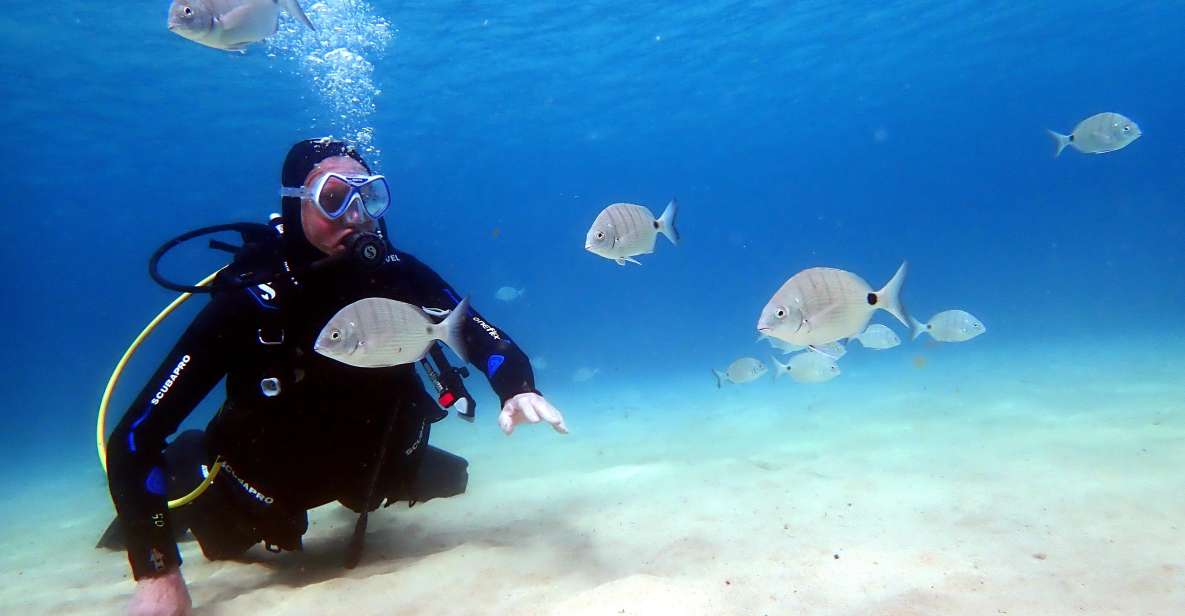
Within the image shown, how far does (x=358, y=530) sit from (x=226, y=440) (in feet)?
3.19

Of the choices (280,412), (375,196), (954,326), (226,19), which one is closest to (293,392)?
(280,412)

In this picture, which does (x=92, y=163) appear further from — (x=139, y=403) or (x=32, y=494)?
(x=139, y=403)

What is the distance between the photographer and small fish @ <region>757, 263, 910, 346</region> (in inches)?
107

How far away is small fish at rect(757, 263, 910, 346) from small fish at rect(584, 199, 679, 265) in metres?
1.57

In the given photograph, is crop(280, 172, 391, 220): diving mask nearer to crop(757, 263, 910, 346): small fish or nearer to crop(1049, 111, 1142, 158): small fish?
crop(757, 263, 910, 346): small fish

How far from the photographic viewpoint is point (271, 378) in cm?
330

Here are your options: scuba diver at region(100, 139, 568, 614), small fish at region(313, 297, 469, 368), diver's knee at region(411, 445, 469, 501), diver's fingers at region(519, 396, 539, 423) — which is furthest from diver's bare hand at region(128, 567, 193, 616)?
diver's knee at region(411, 445, 469, 501)

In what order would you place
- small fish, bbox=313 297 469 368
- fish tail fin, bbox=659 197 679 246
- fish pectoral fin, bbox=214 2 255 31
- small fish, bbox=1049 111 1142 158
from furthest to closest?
1. small fish, bbox=1049 111 1142 158
2. fish tail fin, bbox=659 197 679 246
3. fish pectoral fin, bbox=214 2 255 31
4. small fish, bbox=313 297 469 368

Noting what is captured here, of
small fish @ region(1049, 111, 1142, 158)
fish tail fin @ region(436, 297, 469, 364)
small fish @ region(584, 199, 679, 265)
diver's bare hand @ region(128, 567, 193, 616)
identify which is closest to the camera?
fish tail fin @ region(436, 297, 469, 364)

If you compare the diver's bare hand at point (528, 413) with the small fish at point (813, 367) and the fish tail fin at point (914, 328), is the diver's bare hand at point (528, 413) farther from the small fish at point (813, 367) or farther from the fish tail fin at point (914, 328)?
the small fish at point (813, 367)

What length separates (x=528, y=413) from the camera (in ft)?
9.36

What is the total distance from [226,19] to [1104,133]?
856cm

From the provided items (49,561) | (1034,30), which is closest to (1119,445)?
(49,561)

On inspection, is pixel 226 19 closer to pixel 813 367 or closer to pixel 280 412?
pixel 280 412
